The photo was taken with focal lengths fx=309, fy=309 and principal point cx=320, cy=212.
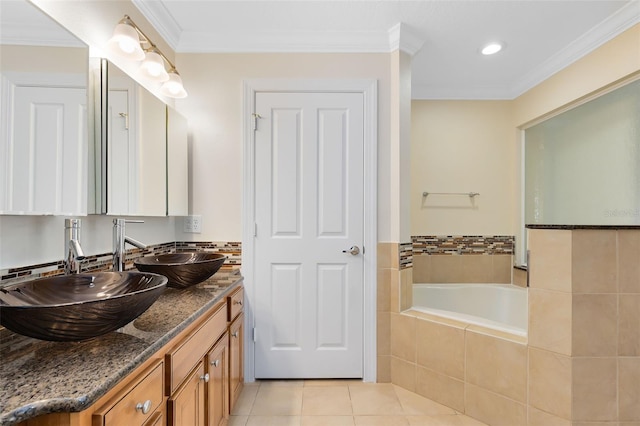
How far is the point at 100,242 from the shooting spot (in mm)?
1447

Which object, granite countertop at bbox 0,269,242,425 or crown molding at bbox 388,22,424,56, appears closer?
granite countertop at bbox 0,269,242,425

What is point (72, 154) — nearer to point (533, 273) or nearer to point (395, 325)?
point (395, 325)

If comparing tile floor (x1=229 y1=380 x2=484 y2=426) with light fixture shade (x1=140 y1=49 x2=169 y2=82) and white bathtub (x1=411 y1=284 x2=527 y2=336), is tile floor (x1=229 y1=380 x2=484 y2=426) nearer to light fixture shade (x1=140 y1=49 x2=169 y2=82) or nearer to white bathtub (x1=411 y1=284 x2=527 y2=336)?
white bathtub (x1=411 y1=284 x2=527 y2=336)

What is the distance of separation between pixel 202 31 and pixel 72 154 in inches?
52.1

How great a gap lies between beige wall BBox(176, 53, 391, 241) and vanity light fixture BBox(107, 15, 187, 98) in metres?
0.25

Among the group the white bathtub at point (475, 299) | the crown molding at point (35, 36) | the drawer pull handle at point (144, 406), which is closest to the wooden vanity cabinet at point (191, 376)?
the drawer pull handle at point (144, 406)

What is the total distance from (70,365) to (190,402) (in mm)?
548

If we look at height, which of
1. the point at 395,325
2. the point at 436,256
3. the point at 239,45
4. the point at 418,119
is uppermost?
the point at 239,45

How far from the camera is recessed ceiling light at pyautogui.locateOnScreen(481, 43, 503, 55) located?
7.21ft

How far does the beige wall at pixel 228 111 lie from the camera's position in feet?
6.98

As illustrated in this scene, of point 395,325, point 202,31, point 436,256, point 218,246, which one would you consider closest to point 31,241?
point 218,246

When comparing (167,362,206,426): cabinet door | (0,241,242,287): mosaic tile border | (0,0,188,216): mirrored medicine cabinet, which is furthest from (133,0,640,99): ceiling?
(167,362,206,426): cabinet door

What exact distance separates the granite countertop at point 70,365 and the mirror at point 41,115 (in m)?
0.47

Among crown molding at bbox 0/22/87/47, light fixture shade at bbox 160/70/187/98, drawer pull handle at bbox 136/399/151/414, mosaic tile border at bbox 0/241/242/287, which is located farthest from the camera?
light fixture shade at bbox 160/70/187/98
